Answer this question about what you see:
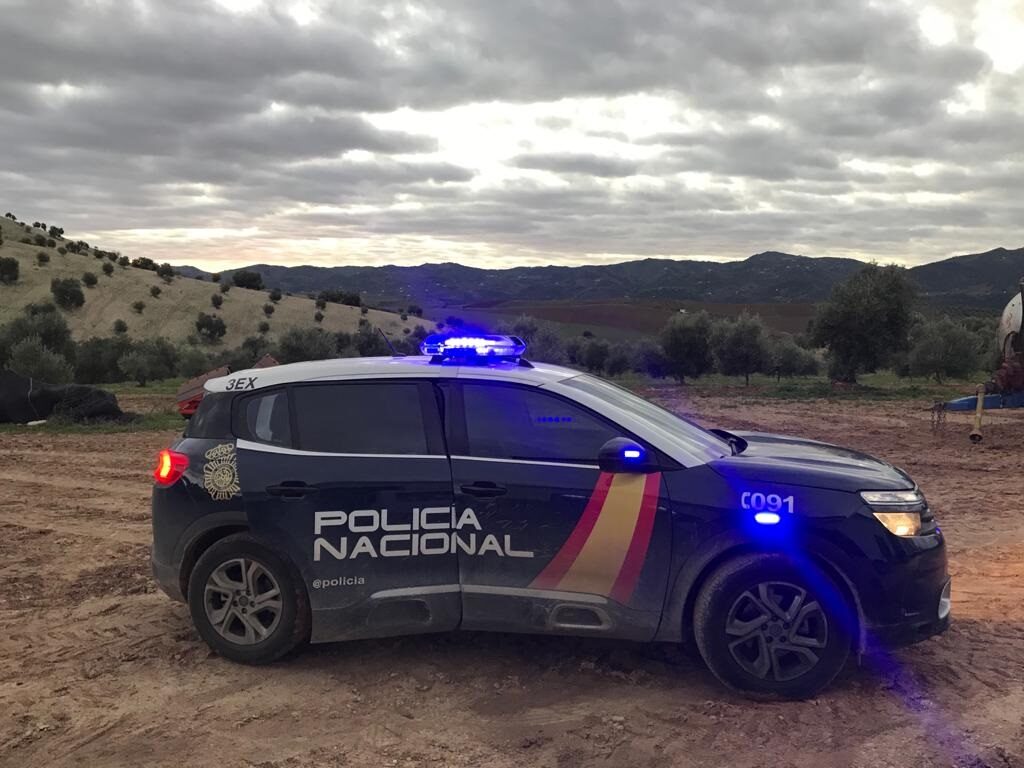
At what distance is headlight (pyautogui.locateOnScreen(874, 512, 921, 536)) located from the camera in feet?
13.5

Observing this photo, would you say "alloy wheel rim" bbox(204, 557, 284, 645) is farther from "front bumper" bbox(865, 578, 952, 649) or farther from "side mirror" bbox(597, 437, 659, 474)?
"front bumper" bbox(865, 578, 952, 649)

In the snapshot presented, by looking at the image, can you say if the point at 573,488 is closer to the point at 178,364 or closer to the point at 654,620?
the point at 654,620

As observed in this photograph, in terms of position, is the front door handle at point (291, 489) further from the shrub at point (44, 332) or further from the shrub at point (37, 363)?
the shrub at point (44, 332)

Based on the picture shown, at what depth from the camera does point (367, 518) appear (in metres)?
4.41

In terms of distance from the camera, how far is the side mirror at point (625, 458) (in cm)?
416

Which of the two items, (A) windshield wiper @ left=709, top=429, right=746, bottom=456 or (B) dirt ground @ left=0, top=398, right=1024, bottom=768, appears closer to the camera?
(B) dirt ground @ left=0, top=398, right=1024, bottom=768

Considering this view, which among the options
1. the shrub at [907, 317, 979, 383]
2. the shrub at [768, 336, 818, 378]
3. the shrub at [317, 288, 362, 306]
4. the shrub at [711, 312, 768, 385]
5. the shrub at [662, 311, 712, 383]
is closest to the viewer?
the shrub at [907, 317, 979, 383]

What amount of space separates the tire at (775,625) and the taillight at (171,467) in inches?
119

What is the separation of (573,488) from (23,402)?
48.6 ft

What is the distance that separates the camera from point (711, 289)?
469ft

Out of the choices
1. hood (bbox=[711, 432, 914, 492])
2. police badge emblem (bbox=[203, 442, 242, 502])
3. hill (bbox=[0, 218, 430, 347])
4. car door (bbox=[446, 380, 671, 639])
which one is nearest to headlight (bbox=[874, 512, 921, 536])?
hood (bbox=[711, 432, 914, 492])

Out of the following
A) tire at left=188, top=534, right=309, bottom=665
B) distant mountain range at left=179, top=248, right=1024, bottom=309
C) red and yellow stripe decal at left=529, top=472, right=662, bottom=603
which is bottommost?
tire at left=188, top=534, right=309, bottom=665

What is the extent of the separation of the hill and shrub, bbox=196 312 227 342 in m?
0.47

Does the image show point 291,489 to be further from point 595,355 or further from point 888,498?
point 595,355
